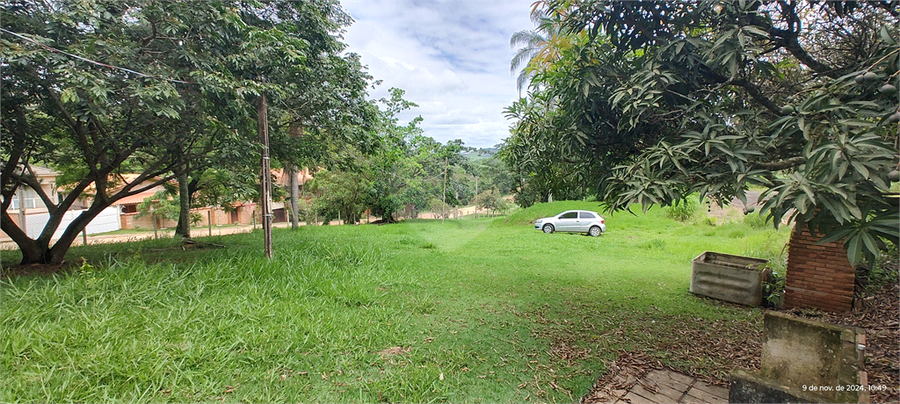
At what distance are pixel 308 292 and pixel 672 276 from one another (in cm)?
606

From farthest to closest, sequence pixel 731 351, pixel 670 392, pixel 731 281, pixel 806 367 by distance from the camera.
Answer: pixel 731 281 → pixel 731 351 → pixel 670 392 → pixel 806 367

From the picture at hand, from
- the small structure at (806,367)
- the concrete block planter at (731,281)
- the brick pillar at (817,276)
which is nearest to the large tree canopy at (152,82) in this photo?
the small structure at (806,367)

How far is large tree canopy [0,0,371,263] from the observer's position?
3.64 meters

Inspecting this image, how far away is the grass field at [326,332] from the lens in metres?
2.47

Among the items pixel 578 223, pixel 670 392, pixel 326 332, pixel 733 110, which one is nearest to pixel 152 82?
pixel 326 332

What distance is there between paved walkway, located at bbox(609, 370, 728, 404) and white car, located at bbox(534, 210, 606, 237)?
10.9 meters

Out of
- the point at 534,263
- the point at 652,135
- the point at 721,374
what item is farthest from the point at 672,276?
the point at 652,135

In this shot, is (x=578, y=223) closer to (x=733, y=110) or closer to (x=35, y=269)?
(x=733, y=110)

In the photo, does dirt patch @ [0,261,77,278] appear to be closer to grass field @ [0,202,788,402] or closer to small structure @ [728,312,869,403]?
grass field @ [0,202,788,402]

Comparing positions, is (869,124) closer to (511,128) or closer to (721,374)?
(721,374)

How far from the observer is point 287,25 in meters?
5.78

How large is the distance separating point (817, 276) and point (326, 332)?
17.8 ft

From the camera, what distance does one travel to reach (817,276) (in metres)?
4.26

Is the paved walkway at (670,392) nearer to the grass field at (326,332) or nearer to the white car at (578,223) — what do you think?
the grass field at (326,332)
